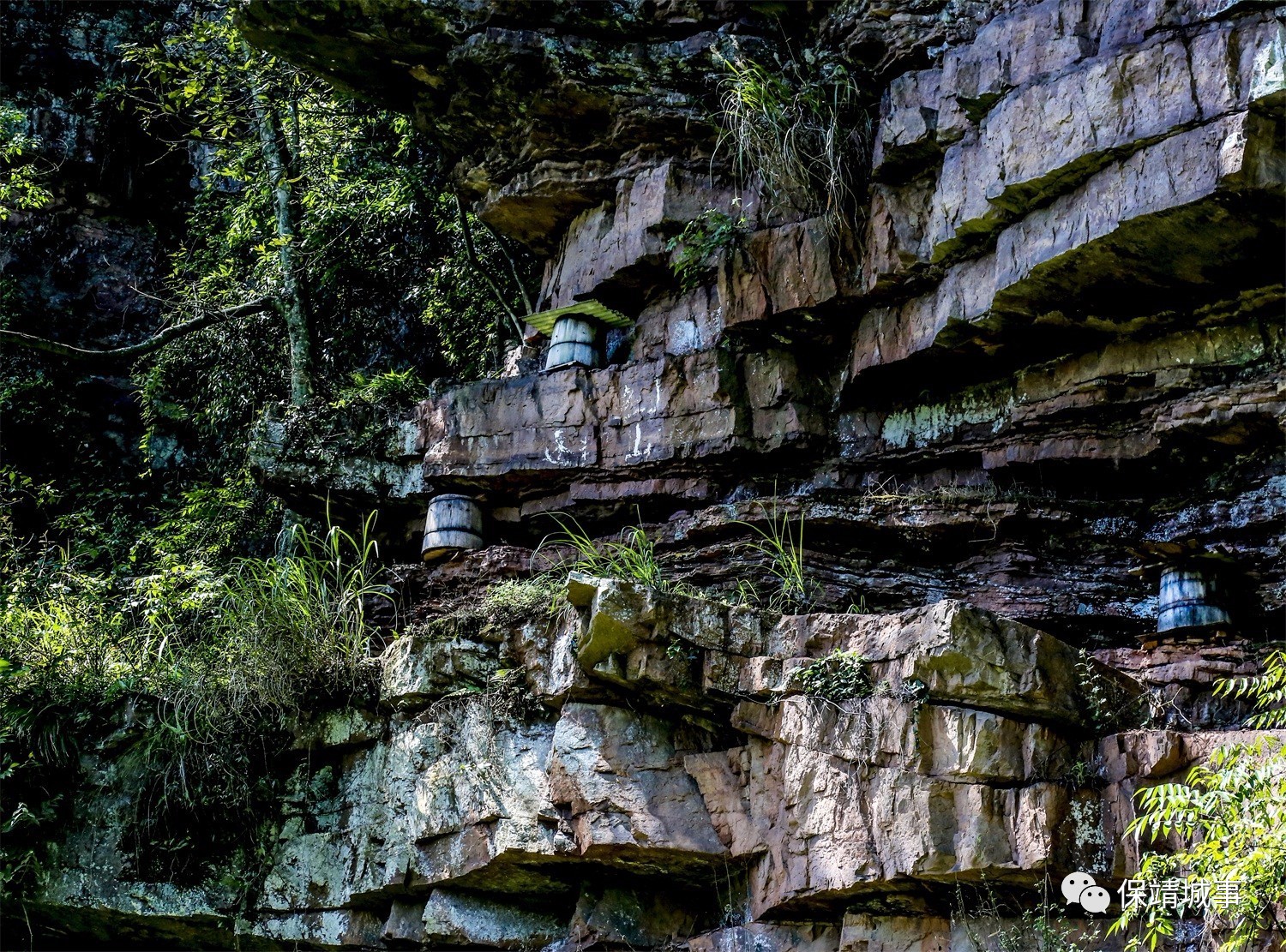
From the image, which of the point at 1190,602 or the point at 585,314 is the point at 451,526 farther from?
the point at 1190,602

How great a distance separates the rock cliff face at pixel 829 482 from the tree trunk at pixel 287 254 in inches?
58.3

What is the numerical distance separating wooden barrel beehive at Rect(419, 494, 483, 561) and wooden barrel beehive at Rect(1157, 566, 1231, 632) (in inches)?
146

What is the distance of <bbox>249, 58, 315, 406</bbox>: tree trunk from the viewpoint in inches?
378

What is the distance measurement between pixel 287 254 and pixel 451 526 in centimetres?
287

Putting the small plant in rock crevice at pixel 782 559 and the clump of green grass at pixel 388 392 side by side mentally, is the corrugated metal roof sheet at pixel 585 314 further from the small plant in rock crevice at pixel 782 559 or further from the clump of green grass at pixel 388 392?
the small plant in rock crevice at pixel 782 559

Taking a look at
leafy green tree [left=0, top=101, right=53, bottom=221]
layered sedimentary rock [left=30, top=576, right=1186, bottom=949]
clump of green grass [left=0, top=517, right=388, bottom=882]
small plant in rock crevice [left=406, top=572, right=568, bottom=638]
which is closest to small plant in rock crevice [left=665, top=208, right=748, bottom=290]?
small plant in rock crevice [left=406, top=572, right=568, bottom=638]

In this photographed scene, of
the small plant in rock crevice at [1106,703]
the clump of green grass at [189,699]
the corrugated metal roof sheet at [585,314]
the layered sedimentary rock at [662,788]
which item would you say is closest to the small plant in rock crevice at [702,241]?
the corrugated metal roof sheet at [585,314]

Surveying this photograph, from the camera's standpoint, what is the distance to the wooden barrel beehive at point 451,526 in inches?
318

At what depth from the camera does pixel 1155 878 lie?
192 inches

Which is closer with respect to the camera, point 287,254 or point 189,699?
point 189,699

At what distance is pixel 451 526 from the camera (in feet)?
26.7

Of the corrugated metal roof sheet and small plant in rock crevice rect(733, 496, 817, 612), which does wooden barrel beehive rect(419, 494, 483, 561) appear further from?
small plant in rock crevice rect(733, 496, 817, 612)

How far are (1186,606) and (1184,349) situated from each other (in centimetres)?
125

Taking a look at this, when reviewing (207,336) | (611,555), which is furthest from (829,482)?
(207,336)
